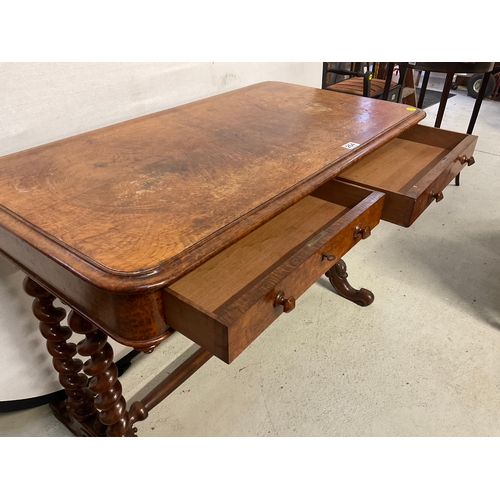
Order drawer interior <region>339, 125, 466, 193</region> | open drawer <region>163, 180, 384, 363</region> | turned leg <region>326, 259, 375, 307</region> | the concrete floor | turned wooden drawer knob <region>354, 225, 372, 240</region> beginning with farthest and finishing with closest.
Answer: turned leg <region>326, 259, 375, 307</region> → the concrete floor → drawer interior <region>339, 125, 466, 193</region> → turned wooden drawer knob <region>354, 225, 372, 240</region> → open drawer <region>163, 180, 384, 363</region>

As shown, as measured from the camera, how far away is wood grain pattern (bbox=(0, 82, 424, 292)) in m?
0.69

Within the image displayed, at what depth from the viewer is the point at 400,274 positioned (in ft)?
6.43

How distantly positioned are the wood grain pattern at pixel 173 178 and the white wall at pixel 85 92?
0.28 ft

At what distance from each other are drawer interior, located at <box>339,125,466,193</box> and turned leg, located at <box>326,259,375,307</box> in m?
0.54

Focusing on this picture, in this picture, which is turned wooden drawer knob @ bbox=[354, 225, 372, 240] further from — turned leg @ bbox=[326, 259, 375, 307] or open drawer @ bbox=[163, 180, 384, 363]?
turned leg @ bbox=[326, 259, 375, 307]

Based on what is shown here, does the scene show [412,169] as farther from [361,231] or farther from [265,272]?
[265,272]

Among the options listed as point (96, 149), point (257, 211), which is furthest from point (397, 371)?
point (96, 149)

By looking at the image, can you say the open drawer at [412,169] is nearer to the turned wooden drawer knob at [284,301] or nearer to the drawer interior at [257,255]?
the drawer interior at [257,255]

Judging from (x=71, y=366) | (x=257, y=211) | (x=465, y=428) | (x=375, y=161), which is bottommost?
(x=465, y=428)

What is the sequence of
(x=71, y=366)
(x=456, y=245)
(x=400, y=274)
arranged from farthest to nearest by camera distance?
(x=456, y=245) < (x=400, y=274) < (x=71, y=366)

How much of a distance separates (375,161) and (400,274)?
2.71 ft

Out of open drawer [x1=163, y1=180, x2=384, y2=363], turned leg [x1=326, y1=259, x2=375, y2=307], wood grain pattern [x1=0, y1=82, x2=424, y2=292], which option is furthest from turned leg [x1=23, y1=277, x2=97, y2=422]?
turned leg [x1=326, y1=259, x2=375, y2=307]

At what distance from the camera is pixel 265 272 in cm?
88

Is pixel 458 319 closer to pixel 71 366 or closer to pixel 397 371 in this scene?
pixel 397 371
